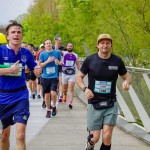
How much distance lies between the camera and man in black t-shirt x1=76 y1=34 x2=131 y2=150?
6.72 meters

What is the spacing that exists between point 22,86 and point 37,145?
2222 mm

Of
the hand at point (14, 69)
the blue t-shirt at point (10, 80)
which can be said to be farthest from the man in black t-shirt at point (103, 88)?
the hand at point (14, 69)

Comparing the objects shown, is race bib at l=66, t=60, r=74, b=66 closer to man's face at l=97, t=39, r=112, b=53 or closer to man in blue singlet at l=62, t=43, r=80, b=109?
man in blue singlet at l=62, t=43, r=80, b=109

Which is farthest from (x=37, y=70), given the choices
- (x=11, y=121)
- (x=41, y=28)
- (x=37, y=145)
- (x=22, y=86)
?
(x=41, y=28)

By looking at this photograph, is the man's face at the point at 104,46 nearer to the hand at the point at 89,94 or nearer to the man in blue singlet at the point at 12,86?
the hand at the point at 89,94

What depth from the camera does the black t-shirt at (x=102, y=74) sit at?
6.72 metres

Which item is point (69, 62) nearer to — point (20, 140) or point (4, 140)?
point (4, 140)

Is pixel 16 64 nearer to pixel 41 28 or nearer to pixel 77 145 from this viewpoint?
pixel 77 145

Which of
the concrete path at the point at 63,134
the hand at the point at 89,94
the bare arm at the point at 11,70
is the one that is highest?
the bare arm at the point at 11,70

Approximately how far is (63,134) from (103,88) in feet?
10.3

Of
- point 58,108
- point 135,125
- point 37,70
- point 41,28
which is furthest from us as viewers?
point 41,28

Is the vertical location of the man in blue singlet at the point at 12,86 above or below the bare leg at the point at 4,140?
above

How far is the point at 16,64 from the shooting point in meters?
6.12

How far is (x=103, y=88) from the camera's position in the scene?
6.73 meters
